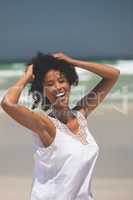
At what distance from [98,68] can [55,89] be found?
6.8 inches

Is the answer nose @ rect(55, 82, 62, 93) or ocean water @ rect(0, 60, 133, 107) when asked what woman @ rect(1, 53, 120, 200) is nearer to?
nose @ rect(55, 82, 62, 93)

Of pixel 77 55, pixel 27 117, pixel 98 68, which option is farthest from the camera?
pixel 77 55

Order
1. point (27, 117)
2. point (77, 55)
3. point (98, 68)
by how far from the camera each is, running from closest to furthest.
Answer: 1. point (27, 117)
2. point (98, 68)
3. point (77, 55)

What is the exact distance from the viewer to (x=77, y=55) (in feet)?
7.58

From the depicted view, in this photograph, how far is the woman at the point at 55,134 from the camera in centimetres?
111

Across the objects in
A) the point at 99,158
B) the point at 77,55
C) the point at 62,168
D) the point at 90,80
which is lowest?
the point at 99,158

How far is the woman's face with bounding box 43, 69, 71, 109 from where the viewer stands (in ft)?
3.77

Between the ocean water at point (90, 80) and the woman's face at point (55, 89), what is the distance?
1.11 meters

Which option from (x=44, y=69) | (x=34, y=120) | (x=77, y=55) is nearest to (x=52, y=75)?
(x=44, y=69)

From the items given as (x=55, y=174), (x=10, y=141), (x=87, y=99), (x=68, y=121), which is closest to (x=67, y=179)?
(x=55, y=174)

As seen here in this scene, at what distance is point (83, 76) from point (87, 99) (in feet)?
3.42

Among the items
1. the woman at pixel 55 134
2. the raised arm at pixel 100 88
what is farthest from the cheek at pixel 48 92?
the raised arm at pixel 100 88

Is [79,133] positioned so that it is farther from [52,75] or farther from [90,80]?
→ [90,80]

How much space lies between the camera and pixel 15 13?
2305mm
